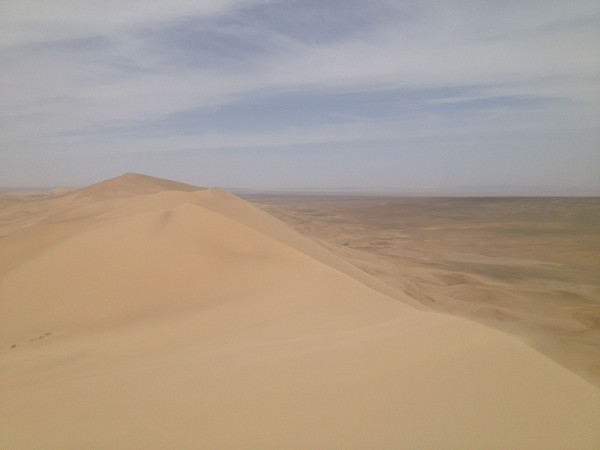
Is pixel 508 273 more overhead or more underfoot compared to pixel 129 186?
more underfoot

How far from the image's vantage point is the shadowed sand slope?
6.63ft

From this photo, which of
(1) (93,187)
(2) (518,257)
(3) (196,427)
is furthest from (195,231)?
(1) (93,187)

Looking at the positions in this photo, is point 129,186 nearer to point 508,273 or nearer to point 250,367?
point 508,273

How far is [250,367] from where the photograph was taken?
2814mm

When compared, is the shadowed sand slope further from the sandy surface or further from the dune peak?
the dune peak

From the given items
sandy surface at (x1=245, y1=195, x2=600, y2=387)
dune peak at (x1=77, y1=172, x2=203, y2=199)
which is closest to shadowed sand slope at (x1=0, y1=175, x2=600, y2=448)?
sandy surface at (x1=245, y1=195, x2=600, y2=387)

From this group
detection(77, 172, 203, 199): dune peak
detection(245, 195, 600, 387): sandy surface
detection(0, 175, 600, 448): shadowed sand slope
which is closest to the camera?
detection(0, 175, 600, 448): shadowed sand slope

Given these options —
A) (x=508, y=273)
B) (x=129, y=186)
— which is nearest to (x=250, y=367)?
(x=508, y=273)

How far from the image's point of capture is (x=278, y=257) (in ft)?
24.0

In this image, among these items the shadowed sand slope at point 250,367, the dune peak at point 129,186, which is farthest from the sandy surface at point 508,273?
the dune peak at point 129,186

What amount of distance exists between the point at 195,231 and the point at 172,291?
7.54 ft

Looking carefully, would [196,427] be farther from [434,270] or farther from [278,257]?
[434,270]

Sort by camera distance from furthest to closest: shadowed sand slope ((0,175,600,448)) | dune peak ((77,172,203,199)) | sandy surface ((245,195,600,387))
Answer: dune peak ((77,172,203,199))
sandy surface ((245,195,600,387))
shadowed sand slope ((0,175,600,448))

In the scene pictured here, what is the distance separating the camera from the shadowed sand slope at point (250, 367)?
2020mm
